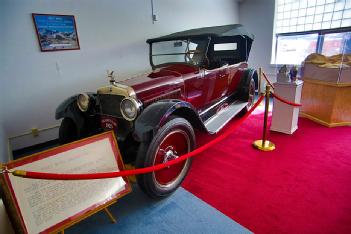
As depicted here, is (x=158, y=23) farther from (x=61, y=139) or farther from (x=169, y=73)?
(x=61, y=139)

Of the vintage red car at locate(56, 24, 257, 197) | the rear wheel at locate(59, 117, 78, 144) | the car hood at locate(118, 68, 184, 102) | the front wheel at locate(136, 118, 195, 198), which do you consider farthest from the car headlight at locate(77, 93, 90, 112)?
the front wheel at locate(136, 118, 195, 198)

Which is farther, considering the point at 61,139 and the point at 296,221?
the point at 61,139

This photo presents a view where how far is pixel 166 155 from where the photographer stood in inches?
80.6

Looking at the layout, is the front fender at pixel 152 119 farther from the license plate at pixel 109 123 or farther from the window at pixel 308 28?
the window at pixel 308 28

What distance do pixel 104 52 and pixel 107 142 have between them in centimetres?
268

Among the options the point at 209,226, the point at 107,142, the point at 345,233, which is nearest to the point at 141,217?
the point at 209,226

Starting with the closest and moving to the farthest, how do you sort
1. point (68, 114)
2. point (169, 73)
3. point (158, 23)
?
point (68, 114)
point (169, 73)
point (158, 23)

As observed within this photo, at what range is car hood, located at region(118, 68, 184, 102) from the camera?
2193 mm

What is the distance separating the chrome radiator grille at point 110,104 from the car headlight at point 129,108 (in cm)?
13

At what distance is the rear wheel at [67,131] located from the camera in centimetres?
255

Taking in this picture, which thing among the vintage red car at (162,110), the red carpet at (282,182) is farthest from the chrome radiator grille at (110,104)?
the red carpet at (282,182)

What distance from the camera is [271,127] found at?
3.56 metres

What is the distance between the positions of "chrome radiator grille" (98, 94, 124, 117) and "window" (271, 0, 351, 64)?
15.1ft

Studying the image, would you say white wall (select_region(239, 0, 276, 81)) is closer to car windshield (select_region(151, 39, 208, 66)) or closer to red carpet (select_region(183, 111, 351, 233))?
red carpet (select_region(183, 111, 351, 233))
